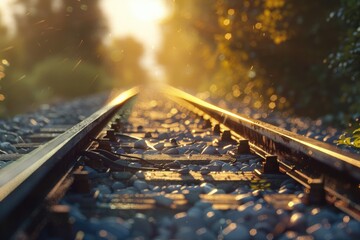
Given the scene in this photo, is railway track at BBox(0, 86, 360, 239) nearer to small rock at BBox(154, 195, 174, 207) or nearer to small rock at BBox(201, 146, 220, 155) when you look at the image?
small rock at BBox(154, 195, 174, 207)

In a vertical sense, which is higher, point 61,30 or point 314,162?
point 61,30

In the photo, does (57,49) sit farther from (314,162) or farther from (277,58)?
(314,162)

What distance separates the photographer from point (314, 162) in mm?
3221

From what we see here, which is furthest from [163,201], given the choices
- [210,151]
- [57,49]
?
[57,49]

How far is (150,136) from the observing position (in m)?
5.58

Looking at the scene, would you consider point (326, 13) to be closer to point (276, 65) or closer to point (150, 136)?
point (276, 65)

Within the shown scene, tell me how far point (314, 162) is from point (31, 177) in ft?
6.14

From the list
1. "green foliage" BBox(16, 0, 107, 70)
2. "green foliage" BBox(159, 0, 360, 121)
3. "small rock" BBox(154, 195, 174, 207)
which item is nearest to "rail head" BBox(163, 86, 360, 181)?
"small rock" BBox(154, 195, 174, 207)

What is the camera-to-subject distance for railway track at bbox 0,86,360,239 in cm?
213

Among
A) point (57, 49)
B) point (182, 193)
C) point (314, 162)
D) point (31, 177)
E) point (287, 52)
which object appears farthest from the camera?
point (57, 49)

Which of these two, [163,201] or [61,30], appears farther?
[61,30]

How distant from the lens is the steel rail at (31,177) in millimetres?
2039

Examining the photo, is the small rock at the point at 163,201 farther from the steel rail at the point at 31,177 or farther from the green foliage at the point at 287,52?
the green foliage at the point at 287,52

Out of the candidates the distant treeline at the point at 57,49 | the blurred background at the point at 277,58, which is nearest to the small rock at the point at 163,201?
the blurred background at the point at 277,58
